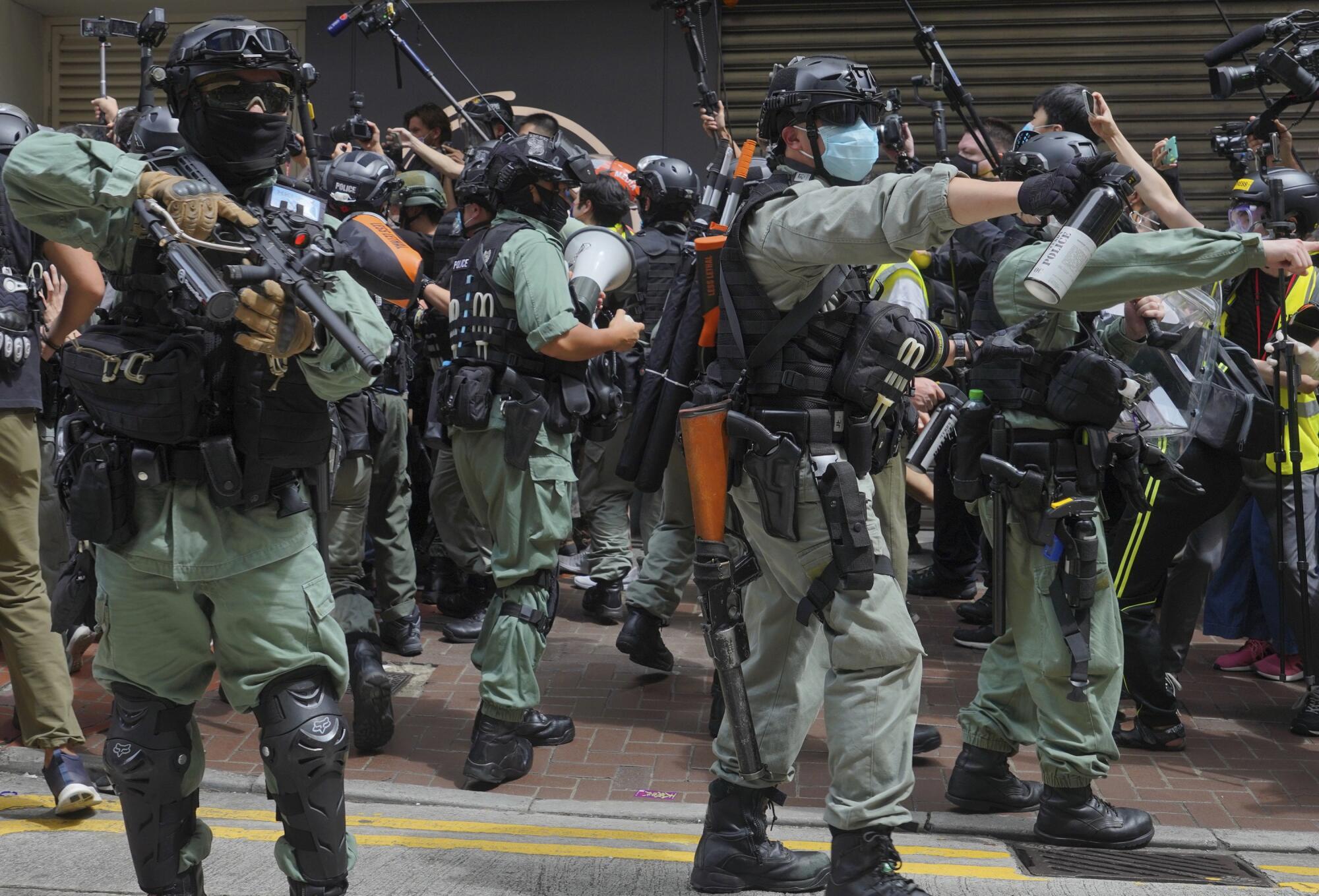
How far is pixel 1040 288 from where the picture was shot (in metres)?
2.93

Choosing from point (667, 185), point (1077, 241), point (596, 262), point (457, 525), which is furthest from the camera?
point (667, 185)

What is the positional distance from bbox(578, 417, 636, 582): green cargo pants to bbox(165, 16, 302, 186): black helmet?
402 cm

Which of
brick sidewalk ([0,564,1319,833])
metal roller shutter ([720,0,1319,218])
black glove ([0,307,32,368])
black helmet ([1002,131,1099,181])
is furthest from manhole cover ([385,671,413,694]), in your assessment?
metal roller shutter ([720,0,1319,218])

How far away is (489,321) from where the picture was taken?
5266 millimetres

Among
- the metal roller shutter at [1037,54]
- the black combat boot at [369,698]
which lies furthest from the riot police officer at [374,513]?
the metal roller shutter at [1037,54]

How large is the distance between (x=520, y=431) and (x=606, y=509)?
2.49 metres

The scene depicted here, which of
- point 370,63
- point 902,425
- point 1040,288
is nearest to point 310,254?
point 1040,288

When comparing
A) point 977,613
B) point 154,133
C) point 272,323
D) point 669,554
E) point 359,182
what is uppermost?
point 154,133

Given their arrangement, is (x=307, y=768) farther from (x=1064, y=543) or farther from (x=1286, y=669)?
(x=1286, y=669)

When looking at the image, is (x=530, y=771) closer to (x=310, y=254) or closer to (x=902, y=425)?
(x=902, y=425)

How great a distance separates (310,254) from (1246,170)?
16.5ft

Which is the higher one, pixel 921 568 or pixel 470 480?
pixel 470 480

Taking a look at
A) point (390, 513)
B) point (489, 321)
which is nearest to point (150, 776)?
point (489, 321)

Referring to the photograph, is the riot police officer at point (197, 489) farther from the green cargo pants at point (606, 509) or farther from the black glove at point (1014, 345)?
the green cargo pants at point (606, 509)
